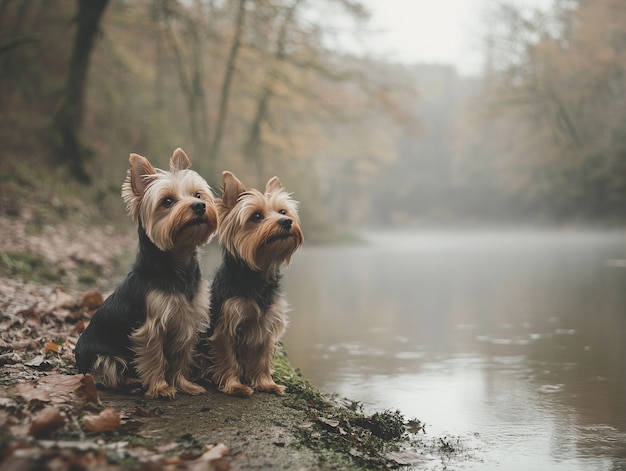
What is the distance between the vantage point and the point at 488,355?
25.3 ft

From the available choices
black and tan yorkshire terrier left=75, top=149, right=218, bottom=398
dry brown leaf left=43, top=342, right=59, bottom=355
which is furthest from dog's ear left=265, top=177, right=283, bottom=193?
dry brown leaf left=43, top=342, right=59, bottom=355

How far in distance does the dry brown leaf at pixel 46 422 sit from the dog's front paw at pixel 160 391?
1094 millimetres

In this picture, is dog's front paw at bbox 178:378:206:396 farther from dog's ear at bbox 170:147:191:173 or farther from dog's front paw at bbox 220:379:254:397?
dog's ear at bbox 170:147:191:173

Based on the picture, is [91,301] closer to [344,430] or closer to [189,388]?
[189,388]

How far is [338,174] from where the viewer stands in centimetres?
5403

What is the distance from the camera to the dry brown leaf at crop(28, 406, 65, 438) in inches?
130

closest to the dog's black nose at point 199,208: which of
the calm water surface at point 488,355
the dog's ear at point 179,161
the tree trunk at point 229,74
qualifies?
the dog's ear at point 179,161

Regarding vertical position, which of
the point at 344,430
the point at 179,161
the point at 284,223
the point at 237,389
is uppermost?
the point at 179,161

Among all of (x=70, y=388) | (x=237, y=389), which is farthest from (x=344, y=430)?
(x=70, y=388)

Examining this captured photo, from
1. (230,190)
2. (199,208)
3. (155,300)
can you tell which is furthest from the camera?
(230,190)

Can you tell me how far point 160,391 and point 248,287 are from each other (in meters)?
0.96

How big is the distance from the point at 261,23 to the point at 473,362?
63.5ft

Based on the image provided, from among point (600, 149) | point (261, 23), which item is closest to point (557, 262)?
point (261, 23)

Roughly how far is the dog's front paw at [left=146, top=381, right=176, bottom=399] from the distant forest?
7.77 m
